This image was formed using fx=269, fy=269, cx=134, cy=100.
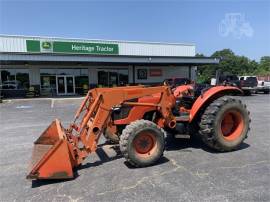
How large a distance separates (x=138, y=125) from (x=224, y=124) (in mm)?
2400

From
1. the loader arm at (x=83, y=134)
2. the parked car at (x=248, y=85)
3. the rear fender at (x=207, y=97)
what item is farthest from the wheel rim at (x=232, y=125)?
the parked car at (x=248, y=85)

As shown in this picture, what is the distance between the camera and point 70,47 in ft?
89.9

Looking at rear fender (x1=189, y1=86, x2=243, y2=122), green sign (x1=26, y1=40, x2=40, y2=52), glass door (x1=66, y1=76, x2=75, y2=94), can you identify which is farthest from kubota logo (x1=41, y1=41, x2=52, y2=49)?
rear fender (x1=189, y1=86, x2=243, y2=122)

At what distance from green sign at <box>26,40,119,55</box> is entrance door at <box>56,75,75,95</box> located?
2672 millimetres

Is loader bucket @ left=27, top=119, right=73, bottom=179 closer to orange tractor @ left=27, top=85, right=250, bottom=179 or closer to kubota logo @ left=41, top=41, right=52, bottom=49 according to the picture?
orange tractor @ left=27, top=85, right=250, bottom=179

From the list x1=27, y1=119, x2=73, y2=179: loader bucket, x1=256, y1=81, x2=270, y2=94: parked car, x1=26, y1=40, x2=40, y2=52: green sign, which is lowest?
x1=27, y1=119, x2=73, y2=179: loader bucket

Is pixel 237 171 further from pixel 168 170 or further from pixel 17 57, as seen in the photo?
pixel 17 57

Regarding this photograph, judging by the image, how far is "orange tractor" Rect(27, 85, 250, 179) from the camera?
454 centimetres

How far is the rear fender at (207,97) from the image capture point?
5.77 metres

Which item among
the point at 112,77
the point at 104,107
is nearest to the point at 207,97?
the point at 104,107

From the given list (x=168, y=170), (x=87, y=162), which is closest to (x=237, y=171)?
(x=168, y=170)

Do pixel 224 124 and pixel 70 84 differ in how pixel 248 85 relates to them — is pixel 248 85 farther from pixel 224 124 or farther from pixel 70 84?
pixel 224 124

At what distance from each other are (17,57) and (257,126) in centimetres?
1890

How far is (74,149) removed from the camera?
4.65 metres
